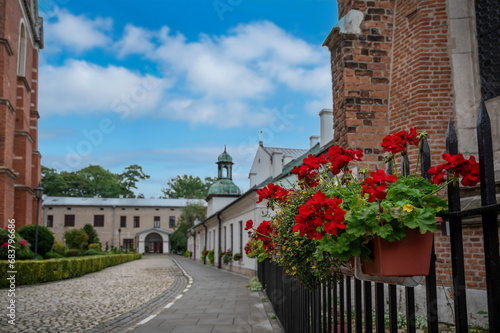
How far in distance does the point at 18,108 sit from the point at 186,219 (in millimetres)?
33007

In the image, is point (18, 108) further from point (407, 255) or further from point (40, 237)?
point (407, 255)

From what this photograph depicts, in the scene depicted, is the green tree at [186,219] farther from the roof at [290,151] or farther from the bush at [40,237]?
the bush at [40,237]

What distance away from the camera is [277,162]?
28688mm

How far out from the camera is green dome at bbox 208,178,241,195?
119 feet

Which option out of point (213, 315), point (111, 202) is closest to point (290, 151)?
point (213, 315)

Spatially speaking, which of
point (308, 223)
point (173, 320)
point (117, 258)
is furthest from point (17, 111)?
point (308, 223)

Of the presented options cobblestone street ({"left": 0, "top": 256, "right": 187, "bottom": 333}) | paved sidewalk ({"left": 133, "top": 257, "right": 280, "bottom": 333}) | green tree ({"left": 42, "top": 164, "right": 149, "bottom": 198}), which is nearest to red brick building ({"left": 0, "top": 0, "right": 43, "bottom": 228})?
cobblestone street ({"left": 0, "top": 256, "right": 187, "bottom": 333})

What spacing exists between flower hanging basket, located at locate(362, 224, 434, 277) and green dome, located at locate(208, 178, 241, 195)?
34320mm

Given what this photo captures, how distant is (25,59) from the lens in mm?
25312

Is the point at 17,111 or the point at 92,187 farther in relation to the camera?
the point at 92,187

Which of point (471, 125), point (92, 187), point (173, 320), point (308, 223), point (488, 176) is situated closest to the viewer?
point (488, 176)

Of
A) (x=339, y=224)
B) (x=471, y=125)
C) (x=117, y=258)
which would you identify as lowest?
(x=117, y=258)

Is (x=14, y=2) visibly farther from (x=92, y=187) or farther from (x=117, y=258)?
(x=92, y=187)

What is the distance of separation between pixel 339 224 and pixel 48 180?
75.9 m
